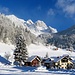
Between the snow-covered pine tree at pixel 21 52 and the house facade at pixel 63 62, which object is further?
the house facade at pixel 63 62

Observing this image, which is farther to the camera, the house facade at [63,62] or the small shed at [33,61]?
the house facade at [63,62]

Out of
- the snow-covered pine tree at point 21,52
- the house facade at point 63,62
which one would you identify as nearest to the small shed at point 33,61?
the house facade at point 63,62

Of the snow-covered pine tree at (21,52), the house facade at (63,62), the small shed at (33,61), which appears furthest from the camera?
the house facade at (63,62)

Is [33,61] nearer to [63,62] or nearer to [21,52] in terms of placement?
[63,62]

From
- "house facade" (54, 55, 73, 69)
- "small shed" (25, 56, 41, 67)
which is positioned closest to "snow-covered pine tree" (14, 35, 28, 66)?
"small shed" (25, 56, 41, 67)

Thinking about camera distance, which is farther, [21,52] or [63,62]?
[63,62]

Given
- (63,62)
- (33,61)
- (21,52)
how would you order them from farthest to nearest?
(63,62) → (33,61) → (21,52)

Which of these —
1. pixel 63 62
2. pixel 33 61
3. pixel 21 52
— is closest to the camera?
pixel 21 52

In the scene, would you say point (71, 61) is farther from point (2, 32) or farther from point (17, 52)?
point (2, 32)

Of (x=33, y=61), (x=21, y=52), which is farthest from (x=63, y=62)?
(x=21, y=52)

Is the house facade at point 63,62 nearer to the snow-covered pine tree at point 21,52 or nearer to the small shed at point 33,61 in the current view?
the small shed at point 33,61

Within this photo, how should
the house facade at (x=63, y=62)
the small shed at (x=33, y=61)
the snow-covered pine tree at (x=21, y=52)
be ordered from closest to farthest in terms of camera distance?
the snow-covered pine tree at (x=21, y=52) → the small shed at (x=33, y=61) → the house facade at (x=63, y=62)

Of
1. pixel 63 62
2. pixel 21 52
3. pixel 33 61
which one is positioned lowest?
pixel 63 62

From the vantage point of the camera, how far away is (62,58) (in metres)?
97.2
